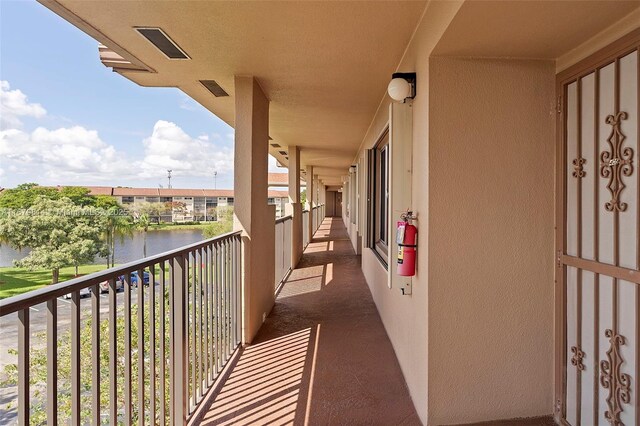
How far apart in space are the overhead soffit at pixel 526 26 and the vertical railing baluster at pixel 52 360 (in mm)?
1870

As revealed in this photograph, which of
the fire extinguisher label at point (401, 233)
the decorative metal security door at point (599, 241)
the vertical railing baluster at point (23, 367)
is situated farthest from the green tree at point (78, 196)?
the decorative metal security door at point (599, 241)

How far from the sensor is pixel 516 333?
78.4 inches

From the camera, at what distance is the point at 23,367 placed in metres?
0.96

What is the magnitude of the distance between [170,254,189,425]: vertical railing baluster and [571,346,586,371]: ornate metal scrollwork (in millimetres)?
2150

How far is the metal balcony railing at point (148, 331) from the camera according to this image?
3.50 feet

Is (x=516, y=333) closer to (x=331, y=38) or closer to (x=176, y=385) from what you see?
(x=176, y=385)

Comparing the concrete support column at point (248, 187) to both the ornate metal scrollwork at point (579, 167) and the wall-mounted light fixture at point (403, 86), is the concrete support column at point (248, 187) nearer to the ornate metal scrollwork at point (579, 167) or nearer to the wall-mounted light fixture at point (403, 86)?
the wall-mounted light fixture at point (403, 86)

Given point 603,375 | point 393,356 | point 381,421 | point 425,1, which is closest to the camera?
point 603,375

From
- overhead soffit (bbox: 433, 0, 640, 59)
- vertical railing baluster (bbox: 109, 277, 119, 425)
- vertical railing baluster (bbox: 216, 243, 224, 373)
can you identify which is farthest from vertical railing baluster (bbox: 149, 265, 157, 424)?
overhead soffit (bbox: 433, 0, 640, 59)

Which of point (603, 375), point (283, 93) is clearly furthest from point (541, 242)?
point (283, 93)

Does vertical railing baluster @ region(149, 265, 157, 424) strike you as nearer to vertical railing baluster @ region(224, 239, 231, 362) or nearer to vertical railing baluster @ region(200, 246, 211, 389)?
vertical railing baluster @ region(200, 246, 211, 389)

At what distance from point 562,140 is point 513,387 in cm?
143

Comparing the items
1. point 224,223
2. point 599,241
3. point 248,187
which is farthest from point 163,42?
point 224,223

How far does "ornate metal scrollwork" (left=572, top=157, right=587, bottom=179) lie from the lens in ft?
5.94
